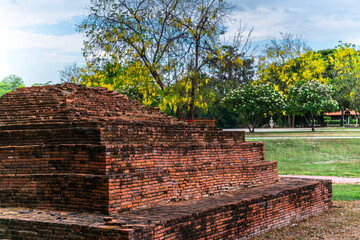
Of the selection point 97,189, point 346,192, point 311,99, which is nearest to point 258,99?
point 311,99

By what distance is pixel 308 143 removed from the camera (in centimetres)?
2327

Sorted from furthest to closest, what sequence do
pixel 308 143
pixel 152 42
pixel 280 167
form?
1. pixel 308 143
2. pixel 280 167
3. pixel 152 42

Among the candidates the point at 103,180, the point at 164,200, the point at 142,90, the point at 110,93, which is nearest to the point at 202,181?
the point at 164,200

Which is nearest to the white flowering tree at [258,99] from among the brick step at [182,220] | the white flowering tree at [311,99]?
the white flowering tree at [311,99]

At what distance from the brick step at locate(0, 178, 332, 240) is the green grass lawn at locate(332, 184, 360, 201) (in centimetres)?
304

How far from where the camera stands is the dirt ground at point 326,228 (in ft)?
25.9

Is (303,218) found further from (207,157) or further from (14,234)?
(14,234)

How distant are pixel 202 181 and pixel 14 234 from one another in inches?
131

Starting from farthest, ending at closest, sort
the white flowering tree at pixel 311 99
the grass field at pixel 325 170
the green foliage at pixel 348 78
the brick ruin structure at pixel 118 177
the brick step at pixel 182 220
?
the green foliage at pixel 348 78 → the white flowering tree at pixel 311 99 → the grass field at pixel 325 170 → the brick ruin structure at pixel 118 177 → the brick step at pixel 182 220

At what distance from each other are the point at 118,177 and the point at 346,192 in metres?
8.38

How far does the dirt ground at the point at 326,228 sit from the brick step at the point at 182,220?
7.8 inches

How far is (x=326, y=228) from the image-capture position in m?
8.53

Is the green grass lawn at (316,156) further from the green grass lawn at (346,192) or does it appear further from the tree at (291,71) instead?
the tree at (291,71)

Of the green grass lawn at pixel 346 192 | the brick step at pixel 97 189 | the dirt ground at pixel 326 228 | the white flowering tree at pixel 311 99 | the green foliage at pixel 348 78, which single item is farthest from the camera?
the green foliage at pixel 348 78
